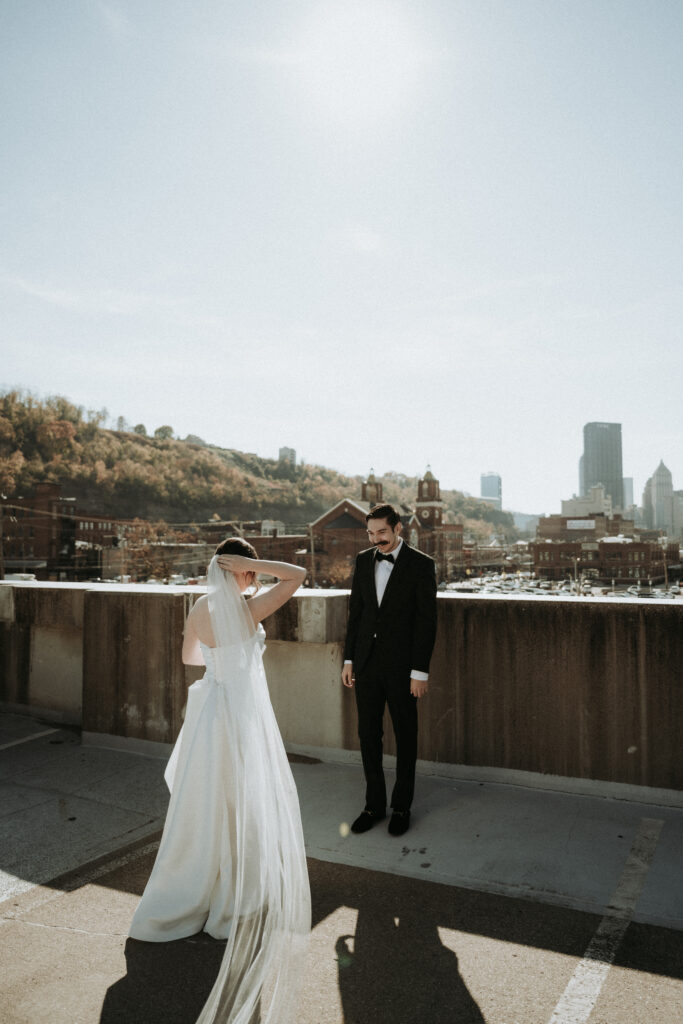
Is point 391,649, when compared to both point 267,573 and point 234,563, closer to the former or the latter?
point 267,573

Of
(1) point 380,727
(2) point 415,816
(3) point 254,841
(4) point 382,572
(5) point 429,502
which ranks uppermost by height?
(5) point 429,502

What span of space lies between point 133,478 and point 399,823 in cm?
12259

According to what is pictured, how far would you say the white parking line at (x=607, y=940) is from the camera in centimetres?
238

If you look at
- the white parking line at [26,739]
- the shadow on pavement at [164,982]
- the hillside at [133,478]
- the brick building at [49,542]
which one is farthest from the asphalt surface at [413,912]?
the hillside at [133,478]

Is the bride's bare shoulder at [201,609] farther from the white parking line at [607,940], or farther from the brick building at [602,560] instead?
the brick building at [602,560]

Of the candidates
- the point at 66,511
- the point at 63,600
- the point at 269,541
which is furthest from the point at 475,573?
the point at 63,600

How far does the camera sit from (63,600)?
642 cm

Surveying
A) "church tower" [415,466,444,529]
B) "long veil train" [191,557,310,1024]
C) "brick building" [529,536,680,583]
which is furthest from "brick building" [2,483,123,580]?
"long veil train" [191,557,310,1024]

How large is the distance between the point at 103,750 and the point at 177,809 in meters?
3.19

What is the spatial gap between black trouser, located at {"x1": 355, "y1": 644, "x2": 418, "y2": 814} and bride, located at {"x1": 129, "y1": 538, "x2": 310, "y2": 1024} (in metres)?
1.19

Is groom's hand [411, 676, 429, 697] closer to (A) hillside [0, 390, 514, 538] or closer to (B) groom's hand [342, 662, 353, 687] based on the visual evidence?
(B) groom's hand [342, 662, 353, 687]

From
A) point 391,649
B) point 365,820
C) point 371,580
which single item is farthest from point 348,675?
point 365,820

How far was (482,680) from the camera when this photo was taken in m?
4.84

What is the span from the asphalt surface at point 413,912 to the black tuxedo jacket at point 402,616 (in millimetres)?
1021
